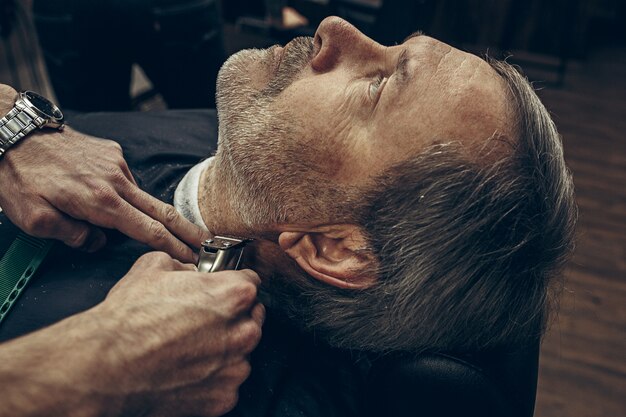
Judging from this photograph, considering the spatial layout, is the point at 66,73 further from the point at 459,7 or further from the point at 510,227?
the point at 459,7

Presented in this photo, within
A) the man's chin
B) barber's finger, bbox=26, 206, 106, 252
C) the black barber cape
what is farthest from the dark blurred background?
barber's finger, bbox=26, 206, 106, 252

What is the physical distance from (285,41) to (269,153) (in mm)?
1814

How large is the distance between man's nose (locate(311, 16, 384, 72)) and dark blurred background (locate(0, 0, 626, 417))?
39 cm

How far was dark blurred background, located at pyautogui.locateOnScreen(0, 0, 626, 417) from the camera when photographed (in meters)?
2.19

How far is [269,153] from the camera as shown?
129cm

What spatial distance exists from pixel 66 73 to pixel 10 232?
1.08m

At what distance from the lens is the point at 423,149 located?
1176 millimetres

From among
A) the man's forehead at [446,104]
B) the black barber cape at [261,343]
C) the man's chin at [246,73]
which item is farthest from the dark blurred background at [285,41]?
the black barber cape at [261,343]

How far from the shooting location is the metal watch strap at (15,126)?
133 cm

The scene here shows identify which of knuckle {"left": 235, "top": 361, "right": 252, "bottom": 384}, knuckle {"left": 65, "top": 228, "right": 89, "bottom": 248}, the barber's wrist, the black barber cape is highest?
the barber's wrist

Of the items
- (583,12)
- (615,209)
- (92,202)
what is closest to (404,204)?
(92,202)

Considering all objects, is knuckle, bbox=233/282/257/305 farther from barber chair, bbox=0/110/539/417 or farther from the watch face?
the watch face

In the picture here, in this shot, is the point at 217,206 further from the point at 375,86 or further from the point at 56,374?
the point at 56,374

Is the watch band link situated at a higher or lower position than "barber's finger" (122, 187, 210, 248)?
higher
